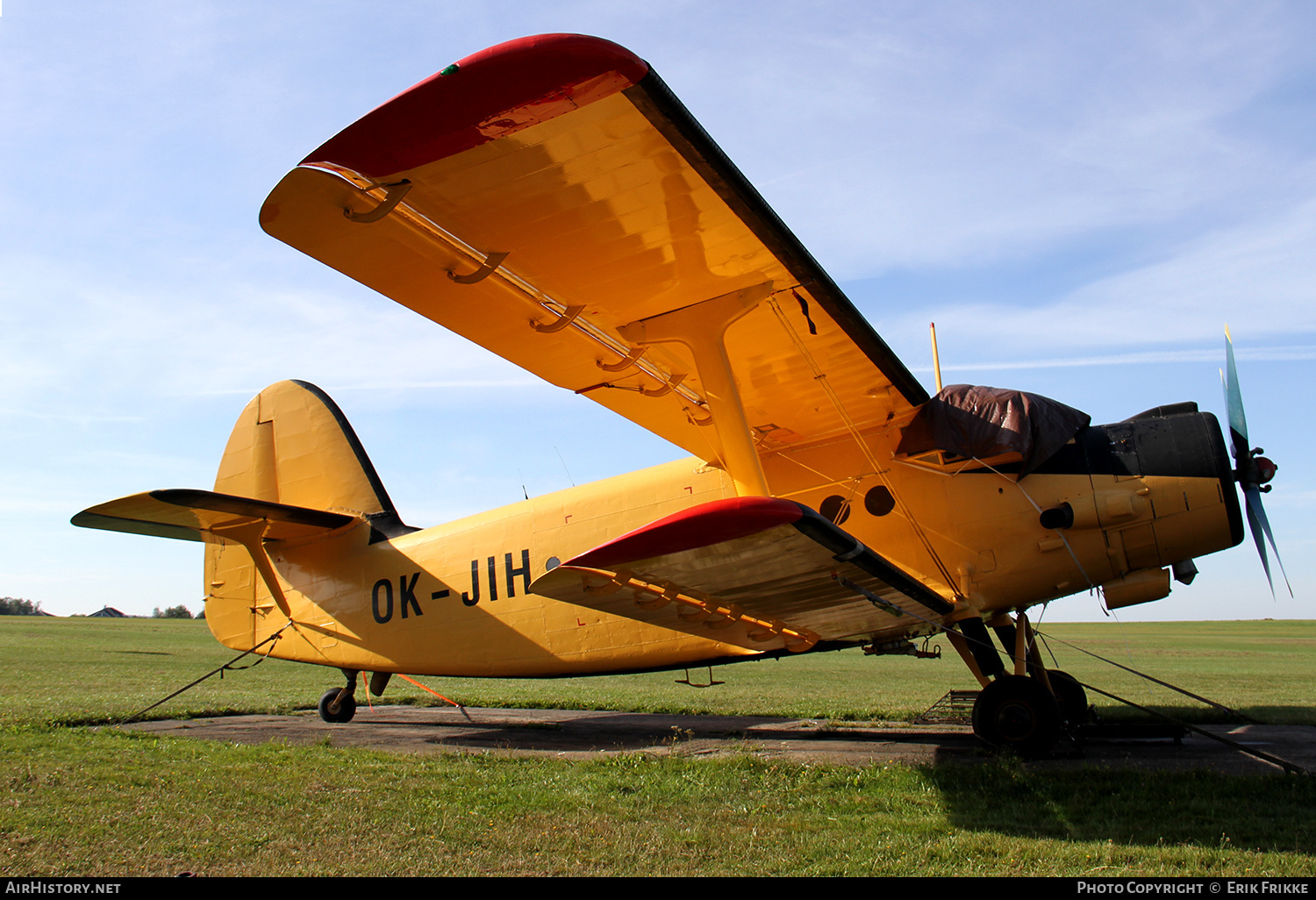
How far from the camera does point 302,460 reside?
11.0 m

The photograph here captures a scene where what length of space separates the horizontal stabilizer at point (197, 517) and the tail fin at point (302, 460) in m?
0.52

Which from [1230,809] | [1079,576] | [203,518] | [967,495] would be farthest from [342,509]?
[1230,809]

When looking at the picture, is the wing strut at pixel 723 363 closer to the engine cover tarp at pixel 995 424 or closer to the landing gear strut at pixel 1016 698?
the engine cover tarp at pixel 995 424

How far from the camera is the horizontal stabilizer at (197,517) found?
7.48 m

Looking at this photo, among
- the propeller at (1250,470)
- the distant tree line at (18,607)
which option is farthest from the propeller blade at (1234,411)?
the distant tree line at (18,607)

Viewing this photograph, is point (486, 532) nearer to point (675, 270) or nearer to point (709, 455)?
point (709, 455)

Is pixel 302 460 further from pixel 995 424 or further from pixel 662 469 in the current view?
pixel 995 424

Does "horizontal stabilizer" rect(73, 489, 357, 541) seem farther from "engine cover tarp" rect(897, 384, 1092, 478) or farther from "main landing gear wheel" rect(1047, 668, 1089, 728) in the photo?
"main landing gear wheel" rect(1047, 668, 1089, 728)

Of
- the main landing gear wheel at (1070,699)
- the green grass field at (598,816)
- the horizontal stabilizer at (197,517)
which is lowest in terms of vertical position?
the main landing gear wheel at (1070,699)

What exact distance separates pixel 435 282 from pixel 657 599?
2.54 metres

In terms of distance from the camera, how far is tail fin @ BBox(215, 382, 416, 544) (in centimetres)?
1066

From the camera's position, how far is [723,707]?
11336mm
